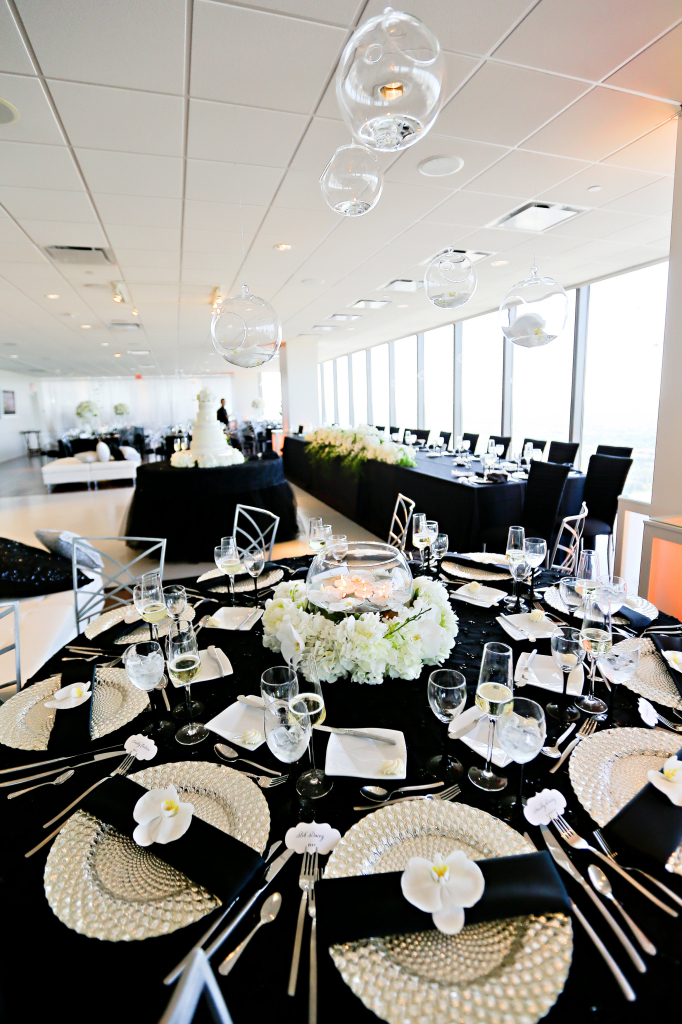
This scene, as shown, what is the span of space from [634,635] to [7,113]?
11.5 ft

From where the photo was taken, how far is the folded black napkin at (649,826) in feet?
2.58

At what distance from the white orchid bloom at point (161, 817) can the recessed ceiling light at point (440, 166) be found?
11.5ft

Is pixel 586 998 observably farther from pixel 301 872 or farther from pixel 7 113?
pixel 7 113

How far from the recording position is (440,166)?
3.11 metres

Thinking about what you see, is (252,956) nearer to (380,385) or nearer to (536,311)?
(536,311)

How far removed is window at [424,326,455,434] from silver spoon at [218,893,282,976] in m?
10.1

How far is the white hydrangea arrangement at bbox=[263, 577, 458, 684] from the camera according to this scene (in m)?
1.26

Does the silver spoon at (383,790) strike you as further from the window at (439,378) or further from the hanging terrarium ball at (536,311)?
the window at (439,378)

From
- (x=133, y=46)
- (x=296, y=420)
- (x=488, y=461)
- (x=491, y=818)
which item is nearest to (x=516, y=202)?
(x=488, y=461)

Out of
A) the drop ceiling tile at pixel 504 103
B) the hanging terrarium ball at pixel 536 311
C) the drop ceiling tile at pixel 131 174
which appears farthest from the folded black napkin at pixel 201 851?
the drop ceiling tile at pixel 131 174

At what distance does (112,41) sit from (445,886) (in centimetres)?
290

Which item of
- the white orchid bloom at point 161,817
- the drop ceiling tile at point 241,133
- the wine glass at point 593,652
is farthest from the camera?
the drop ceiling tile at point 241,133

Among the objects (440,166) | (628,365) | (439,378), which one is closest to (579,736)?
(440,166)

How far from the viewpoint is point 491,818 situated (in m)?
0.87
